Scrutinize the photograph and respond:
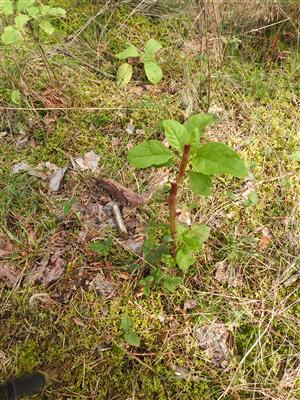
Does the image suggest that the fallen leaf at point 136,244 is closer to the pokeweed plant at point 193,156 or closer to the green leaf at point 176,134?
the pokeweed plant at point 193,156

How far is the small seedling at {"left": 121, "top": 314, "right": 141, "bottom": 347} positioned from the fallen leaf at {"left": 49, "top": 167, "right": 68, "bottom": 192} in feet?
2.90

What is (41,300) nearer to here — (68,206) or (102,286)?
(102,286)

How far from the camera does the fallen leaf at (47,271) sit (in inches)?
80.0

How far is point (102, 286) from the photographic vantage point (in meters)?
2.01

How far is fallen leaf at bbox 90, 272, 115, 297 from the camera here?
1995 mm

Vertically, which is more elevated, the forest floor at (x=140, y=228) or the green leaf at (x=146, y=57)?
the green leaf at (x=146, y=57)

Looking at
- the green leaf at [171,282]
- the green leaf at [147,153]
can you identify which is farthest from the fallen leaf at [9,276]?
the green leaf at [147,153]

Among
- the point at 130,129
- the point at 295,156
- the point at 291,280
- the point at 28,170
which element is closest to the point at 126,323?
the point at 291,280

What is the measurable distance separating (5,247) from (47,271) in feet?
0.92

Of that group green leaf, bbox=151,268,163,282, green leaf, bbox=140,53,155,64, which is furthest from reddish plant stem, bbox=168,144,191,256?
green leaf, bbox=140,53,155,64

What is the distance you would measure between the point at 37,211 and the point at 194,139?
1192 mm

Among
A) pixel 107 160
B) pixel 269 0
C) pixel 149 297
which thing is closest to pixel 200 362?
pixel 149 297

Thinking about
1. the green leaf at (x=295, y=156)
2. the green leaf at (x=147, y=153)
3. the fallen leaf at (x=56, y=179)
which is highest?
the green leaf at (x=147, y=153)

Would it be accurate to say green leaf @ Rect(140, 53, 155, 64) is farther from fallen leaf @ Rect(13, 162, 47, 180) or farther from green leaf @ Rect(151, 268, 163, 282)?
green leaf @ Rect(151, 268, 163, 282)
